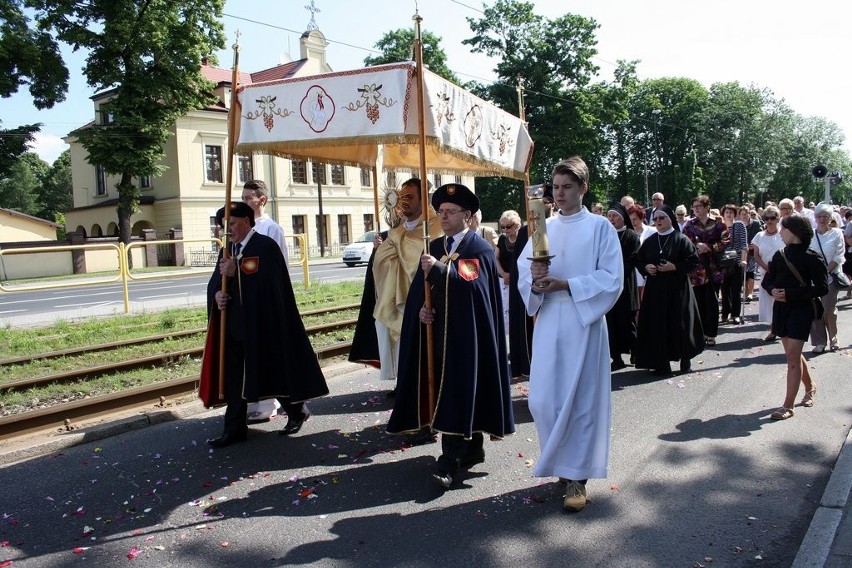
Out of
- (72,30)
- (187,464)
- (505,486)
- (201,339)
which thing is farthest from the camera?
(72,30)

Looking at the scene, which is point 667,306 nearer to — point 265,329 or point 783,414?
point 783,414

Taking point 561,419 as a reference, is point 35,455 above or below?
below

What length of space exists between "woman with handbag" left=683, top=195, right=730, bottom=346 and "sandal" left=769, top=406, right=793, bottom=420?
141 inches

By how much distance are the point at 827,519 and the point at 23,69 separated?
36.4 metres

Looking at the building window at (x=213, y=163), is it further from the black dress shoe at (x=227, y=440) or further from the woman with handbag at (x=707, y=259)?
the black dress shoe at (x=227, y=440)

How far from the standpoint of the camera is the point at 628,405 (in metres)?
7.06

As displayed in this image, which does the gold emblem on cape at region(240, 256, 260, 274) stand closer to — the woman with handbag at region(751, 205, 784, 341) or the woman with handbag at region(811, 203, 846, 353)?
the woman with handbag at region(811, 203, 846, 353)

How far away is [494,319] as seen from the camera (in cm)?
540

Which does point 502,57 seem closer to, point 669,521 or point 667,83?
point 667,83

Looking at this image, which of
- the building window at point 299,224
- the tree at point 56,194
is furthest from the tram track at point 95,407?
the tree at point 56,194

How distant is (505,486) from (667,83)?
73.4 metres

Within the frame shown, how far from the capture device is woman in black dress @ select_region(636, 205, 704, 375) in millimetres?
8391

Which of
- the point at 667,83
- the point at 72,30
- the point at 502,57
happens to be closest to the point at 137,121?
the point at 72,30

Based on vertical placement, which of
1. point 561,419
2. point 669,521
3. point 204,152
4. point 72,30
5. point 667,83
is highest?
point 667,83
